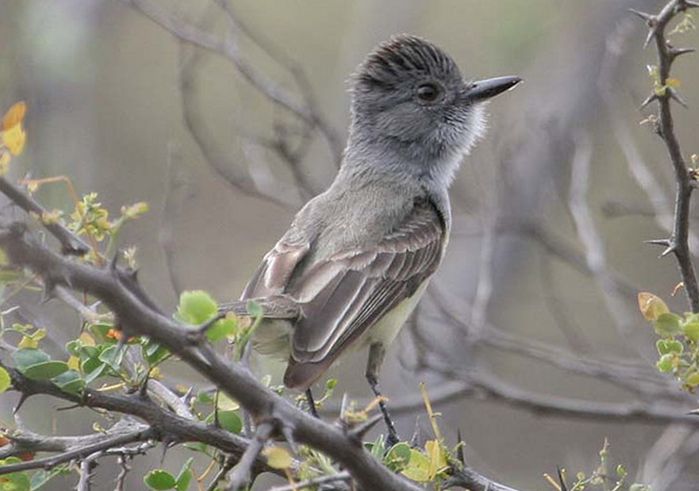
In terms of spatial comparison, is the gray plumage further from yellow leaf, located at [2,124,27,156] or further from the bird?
yellow leaf, located at [2,124,27,156]

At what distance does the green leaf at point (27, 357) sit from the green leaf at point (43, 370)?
2 cm

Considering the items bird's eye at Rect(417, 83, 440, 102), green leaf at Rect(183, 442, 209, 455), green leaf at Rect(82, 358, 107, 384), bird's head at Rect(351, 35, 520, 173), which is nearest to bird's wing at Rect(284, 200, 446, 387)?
bird's head at Rect(351, 35, 520, 173)

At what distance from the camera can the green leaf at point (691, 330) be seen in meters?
2.79

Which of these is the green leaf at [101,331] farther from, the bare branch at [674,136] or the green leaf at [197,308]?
the bare branch at [674,136]

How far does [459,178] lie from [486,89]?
2.66 m

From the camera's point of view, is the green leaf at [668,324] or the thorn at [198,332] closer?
the thorn at [198,332]

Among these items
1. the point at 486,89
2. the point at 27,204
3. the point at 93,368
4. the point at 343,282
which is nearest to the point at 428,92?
the point at 486,89

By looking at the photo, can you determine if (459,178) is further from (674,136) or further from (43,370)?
(43,370)

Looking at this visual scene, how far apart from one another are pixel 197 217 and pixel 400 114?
3.96m

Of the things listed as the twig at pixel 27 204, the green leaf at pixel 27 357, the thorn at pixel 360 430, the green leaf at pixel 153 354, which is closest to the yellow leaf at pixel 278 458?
the thorn at pixel 360 430

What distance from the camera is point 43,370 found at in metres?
2.64

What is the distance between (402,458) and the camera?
295 cm

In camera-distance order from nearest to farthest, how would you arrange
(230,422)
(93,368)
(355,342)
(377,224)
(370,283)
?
1. (93,368)
2. (230,422)
3. (355,342)
4. (370,283)
5. (377,224)

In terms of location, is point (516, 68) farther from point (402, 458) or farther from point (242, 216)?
point (402, 458)
